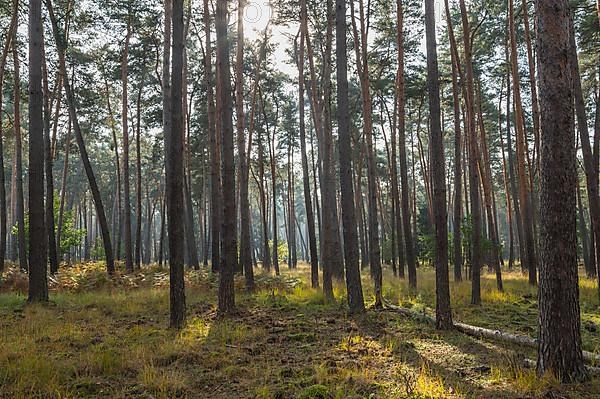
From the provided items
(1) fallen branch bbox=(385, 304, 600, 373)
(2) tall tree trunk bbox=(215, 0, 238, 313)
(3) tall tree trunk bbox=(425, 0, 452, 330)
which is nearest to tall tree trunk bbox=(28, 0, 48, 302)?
(2) tall tree trunk bbox=(215, 0, 238, 313)

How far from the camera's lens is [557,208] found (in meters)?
4.58

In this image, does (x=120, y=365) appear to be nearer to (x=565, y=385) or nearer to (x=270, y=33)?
(x=565, y=385)

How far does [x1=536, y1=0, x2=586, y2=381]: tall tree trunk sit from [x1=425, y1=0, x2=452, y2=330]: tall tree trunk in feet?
9.27

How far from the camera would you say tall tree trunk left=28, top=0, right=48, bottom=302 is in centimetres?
1015

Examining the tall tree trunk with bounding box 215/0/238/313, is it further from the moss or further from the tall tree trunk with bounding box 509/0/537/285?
the tall tree trunk with bounding box 509/0/537/285

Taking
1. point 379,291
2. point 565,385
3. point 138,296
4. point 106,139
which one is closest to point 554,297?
point 565,385

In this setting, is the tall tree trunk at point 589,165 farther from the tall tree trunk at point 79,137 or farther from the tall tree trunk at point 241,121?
the tall tree trunk at point 79,137

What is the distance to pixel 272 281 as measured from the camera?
50.8 ft

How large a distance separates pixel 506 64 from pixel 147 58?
1634 cm

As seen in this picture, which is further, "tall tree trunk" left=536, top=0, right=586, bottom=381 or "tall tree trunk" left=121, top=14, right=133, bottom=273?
"tall tree trunk" left=121, top=14, right=133, bottom=273

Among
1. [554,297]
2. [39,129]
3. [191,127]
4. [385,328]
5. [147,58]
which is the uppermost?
[147,58]

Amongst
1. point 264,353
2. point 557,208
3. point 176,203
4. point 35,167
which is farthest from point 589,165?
point 35,167

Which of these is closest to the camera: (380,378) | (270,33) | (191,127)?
(380,378)

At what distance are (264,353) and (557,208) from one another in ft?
14.3
